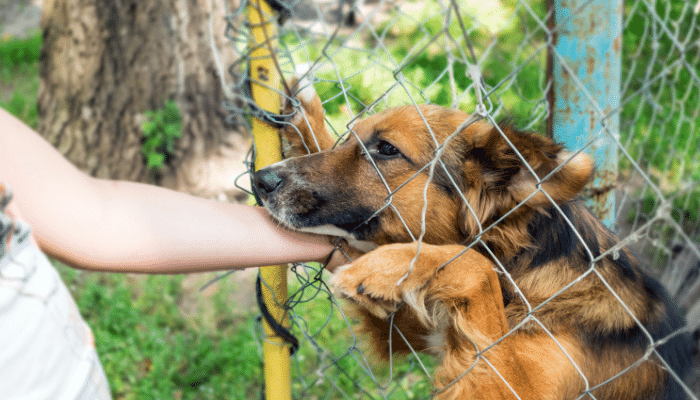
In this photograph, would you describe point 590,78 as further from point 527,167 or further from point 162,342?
point 162,342

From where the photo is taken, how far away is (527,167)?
1564 mm

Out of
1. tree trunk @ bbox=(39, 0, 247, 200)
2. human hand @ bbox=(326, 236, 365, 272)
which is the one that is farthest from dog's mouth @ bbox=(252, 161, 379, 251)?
tree trunk @ bbox=(39, 0, 247, 200)

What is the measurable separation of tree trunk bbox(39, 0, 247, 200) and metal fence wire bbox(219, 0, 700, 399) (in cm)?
33

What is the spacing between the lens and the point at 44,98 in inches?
185

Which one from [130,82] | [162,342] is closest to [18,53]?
[130,82]

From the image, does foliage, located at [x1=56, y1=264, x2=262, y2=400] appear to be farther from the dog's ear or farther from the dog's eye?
the dog's ear

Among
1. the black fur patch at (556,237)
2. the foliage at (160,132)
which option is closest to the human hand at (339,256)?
the black fur patch at (556,237)

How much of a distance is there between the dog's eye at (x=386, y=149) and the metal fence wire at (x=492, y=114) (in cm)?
19

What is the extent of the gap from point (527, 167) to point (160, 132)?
3717mm

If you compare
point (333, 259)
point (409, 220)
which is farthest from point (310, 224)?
point (409, 220)

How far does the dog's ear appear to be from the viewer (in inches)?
58.2

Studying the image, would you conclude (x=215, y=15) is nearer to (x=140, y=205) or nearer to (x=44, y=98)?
(x=44, y=98)

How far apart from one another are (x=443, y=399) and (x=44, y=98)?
466 cm

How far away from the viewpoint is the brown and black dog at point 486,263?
5.64ft
